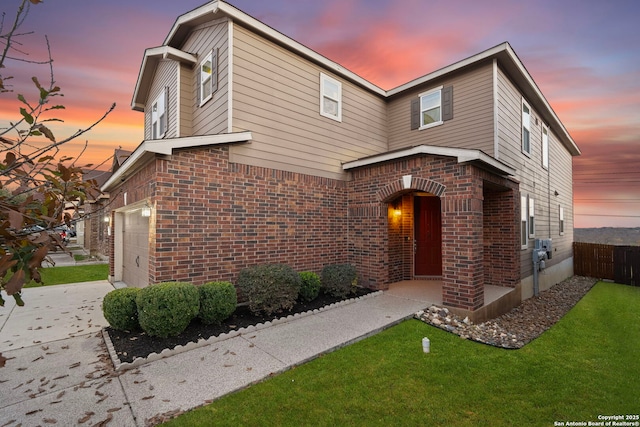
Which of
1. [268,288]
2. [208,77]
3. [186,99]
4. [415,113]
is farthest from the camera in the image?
[415,113]

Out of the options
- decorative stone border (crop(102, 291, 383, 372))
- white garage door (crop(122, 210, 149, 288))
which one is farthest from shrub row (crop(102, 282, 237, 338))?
white garage door (crop(122, 210, 149, 288))

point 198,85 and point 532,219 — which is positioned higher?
point 198,85

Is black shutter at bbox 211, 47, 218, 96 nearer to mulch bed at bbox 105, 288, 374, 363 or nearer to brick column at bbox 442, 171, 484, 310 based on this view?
mulch bed at bbox 105, 288, 374, 363

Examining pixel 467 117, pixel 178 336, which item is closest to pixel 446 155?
pixel 467 117

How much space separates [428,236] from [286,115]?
20.2 feet

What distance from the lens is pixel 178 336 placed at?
4797 mm

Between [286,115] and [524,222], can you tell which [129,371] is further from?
[524,222]

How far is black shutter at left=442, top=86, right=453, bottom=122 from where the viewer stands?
9406mm

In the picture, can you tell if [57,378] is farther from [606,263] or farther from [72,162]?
[606,263]

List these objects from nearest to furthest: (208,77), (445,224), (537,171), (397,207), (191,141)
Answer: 1. (191,141)
2. (445,224)
3. (208,77)
4. (397,207)
5. (537,171)

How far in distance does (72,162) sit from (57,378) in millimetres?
3670

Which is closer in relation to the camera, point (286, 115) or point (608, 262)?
point (286, 115)

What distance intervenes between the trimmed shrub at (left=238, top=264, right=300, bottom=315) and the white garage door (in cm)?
272

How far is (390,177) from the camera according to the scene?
7848 mm
